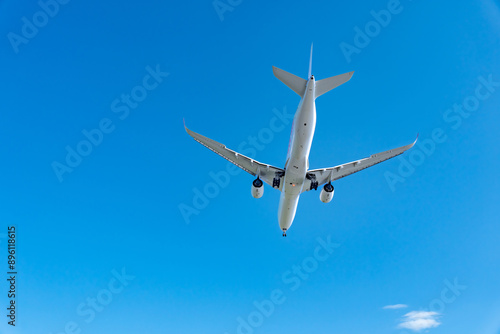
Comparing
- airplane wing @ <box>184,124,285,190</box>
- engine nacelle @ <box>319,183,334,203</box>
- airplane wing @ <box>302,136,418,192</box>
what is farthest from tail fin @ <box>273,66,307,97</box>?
engine nacelle @ <box>319,183,334,203</box>

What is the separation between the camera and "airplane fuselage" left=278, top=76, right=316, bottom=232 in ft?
72.9

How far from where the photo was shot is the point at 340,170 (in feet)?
100.0

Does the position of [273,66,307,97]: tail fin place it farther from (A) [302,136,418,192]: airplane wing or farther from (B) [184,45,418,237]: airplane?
(A) [302,136,418,192]: airplane wing

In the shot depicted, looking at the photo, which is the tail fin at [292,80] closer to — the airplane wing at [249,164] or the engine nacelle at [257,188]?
the airplane wing at [249,164]

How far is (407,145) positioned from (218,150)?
15.6m

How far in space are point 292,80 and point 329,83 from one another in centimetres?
251

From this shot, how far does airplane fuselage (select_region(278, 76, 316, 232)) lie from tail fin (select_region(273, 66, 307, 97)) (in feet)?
5.45

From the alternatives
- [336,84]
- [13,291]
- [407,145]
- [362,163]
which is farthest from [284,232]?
[13,291]

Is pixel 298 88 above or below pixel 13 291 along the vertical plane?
above

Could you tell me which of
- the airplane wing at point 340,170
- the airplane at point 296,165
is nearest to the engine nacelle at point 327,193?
the airplane at point 296,165

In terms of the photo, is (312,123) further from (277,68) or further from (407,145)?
(407,145)

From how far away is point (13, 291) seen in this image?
22.0m

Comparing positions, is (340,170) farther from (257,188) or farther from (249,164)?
(249,164)

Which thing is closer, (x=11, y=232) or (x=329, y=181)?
(x=11, y=232)
